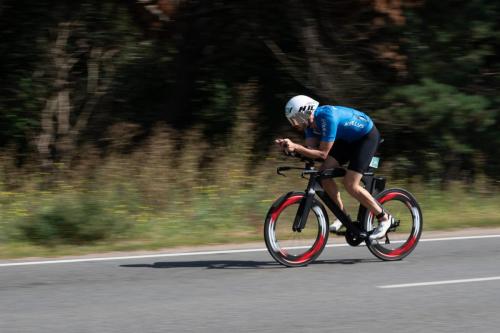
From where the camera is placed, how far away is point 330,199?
9.70 m

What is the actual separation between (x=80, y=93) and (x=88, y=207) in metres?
7.34

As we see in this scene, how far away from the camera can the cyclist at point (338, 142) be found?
363 inches

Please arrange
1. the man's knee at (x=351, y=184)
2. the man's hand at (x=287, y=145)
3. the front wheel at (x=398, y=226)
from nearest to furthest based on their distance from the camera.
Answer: the man's hand at (x=287, y=145) < the man's knee at (x=351, y=184) < the front wheel at (x=398, y=226)

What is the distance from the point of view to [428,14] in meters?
17.2

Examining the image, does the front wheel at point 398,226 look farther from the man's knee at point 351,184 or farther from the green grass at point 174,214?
the green grass at point 174,214

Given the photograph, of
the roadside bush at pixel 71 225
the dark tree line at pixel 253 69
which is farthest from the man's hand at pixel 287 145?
the dark tree line at pixel 253 69

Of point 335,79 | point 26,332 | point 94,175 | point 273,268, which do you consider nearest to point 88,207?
point 94,175

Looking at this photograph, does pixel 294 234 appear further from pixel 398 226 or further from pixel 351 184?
pixel 398 226

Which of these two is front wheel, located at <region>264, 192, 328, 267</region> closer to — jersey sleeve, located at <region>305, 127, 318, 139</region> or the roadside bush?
jersey sleeve, located at <region>305, 127, 318, 139</region>

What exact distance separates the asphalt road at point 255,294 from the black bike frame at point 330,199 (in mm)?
422

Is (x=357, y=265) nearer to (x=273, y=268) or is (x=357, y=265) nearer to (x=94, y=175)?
(x=273, y=268)

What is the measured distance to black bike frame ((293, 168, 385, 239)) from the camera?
31.2 ft

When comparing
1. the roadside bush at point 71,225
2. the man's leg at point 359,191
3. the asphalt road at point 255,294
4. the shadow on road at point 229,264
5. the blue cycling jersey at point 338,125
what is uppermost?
the blue cycling jersey at point 338,125

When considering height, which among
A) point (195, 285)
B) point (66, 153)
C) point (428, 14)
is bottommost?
point (66, 153)
